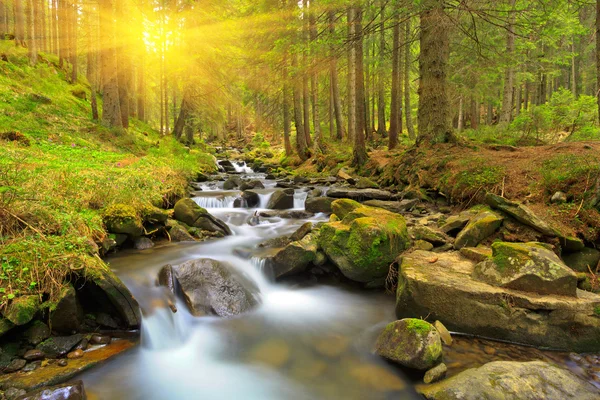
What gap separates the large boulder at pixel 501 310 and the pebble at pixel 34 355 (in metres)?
4.39

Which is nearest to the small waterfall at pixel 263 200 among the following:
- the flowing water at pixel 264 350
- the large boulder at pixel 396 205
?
the large boulder at pixel 396 205

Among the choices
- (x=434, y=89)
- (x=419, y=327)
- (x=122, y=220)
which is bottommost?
(x=419, y=327)

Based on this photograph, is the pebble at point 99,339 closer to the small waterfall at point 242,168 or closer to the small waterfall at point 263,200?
the small waterfall at point 263,200

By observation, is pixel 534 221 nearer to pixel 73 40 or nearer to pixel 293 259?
pixel 293 259

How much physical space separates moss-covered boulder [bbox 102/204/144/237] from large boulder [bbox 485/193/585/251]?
702cm

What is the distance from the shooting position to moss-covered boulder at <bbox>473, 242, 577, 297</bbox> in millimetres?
4008

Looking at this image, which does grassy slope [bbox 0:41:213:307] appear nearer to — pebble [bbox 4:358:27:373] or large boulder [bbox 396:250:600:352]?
pebble [bbox 4:358:27:373]

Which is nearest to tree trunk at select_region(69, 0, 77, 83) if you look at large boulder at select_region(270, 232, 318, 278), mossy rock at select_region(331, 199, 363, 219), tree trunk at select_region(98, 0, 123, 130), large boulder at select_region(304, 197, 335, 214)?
tree trunk at select_region(98, 0, 123, 130)

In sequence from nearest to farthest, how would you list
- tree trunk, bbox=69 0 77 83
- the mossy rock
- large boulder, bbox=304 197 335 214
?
the mossy rock → large boulder, bbox=304 197 335 214 → tree trunk, bbox=69 0 77 83

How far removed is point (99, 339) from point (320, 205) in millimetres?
6895

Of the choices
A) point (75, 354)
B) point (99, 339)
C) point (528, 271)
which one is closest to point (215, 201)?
point (99, 339)

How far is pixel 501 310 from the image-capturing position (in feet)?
13.1

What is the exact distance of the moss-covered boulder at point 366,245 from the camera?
5.46 m

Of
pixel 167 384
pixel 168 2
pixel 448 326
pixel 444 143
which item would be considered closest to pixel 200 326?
pixel 167 384
